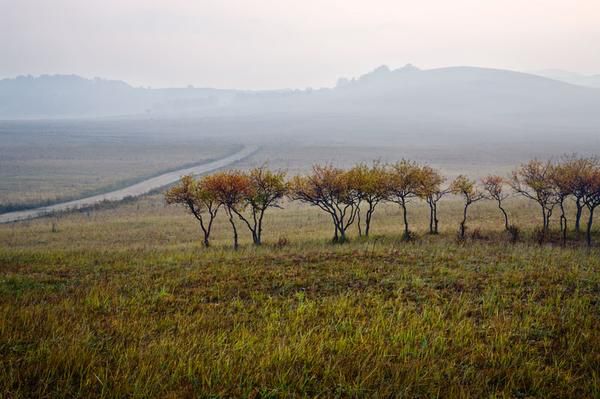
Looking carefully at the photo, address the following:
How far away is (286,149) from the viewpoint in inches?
6924

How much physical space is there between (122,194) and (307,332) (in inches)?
3608

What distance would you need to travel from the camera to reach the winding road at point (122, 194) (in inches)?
2628

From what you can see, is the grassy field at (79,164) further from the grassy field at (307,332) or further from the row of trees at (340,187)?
the grassy field at (307,332)

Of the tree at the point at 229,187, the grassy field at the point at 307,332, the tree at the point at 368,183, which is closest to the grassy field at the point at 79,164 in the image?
the tree at the point at 229,187

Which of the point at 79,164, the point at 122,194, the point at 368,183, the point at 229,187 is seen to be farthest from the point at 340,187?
the point at 79,164

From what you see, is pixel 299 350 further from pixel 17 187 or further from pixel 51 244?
pixel 17 187

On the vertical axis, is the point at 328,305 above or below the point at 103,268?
above

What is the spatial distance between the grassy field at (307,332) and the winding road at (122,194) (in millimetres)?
60537

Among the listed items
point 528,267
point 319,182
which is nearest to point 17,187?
point 319,182

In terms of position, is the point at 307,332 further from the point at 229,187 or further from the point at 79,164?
the point at 79,164

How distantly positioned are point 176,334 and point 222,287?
239 inches

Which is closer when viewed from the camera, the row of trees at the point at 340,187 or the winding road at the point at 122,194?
the row of trees at the point at 340,187

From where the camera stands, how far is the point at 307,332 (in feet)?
24.3

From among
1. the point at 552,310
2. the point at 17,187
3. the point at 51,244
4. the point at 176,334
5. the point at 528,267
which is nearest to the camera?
the point at 176,334
